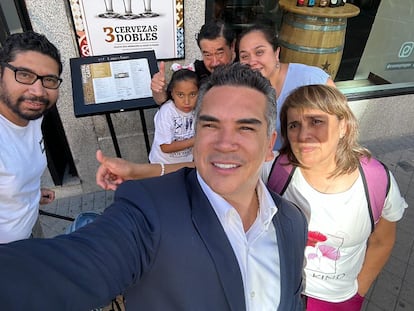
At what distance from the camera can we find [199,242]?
968 millimetres

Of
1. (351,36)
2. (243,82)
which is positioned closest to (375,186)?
(243,82)

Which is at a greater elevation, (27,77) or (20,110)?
(27,77)

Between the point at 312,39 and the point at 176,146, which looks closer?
the point at 176,146

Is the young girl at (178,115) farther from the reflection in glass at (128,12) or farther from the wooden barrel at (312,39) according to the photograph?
the wooden barrel at (312,39)

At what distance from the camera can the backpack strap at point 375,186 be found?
150 centimetres

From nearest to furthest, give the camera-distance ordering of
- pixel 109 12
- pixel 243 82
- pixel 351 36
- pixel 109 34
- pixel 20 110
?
pixel 243 82
pixel 20 110
pixel 109 12
pixel 109 34
pixel 351 36

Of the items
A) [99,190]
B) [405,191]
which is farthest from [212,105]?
[405,191]

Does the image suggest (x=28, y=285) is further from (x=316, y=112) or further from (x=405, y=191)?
(x=405, y=191)

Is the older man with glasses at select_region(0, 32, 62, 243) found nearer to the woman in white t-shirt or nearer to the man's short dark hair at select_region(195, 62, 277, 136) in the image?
the man's short dark hair at select_region(195, 62, 277, 136)

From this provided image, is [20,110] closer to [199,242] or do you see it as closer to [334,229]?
[199,242]

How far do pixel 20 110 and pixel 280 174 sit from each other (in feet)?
4.90

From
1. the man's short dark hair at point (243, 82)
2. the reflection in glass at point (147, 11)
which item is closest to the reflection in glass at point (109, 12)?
the reflection in glass at point (147, 11)

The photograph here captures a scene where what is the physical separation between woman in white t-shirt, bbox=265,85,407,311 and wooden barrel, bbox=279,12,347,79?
1.98m

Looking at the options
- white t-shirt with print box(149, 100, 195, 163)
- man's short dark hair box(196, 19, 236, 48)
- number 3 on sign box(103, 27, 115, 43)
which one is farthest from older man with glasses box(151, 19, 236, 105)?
number 3 on sign box(103, 27, 115, 43)
